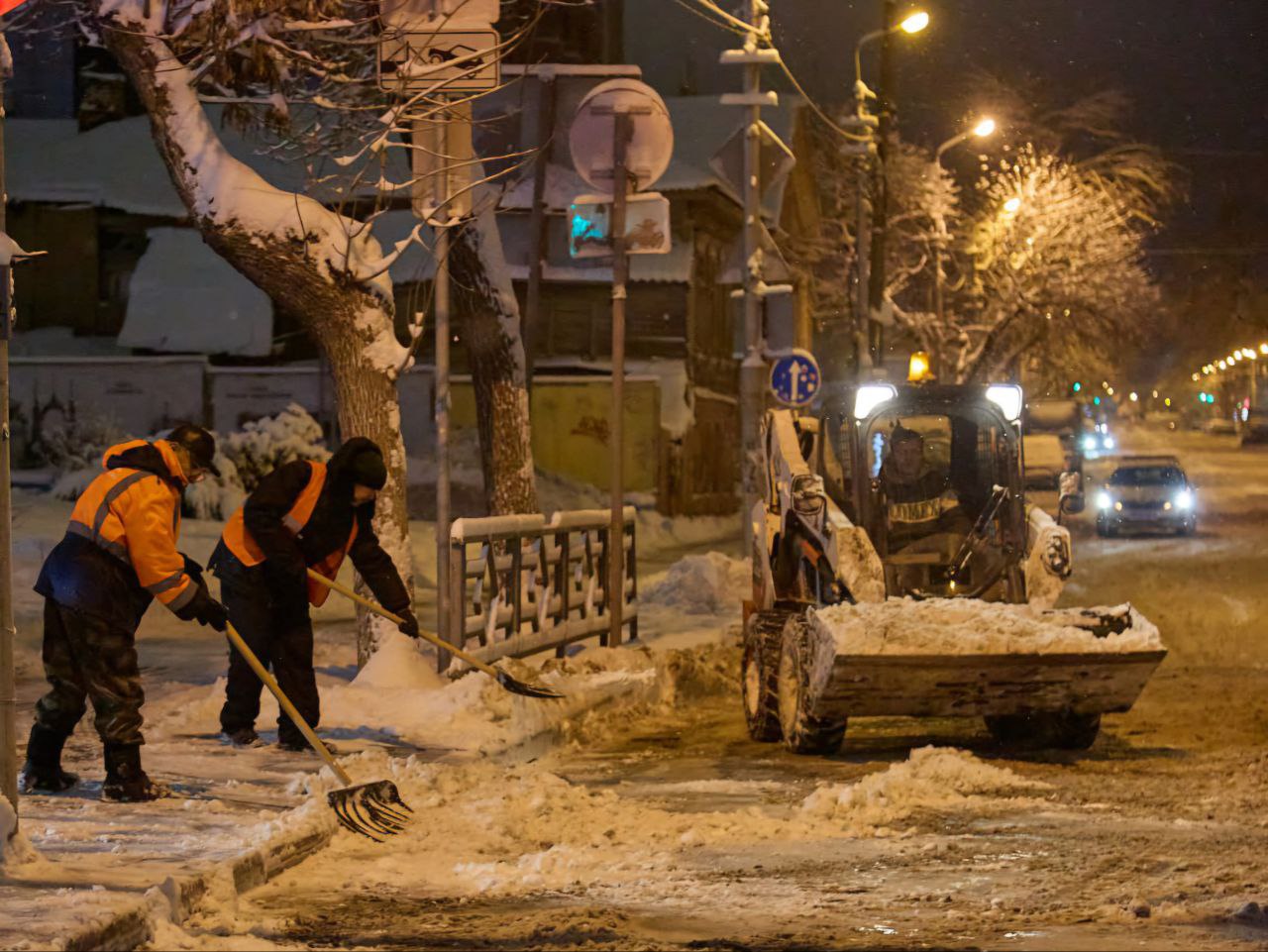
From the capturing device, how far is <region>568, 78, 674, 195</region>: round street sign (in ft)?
48.4

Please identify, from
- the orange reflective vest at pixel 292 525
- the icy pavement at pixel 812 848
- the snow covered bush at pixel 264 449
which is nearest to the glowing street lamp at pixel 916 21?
the snow covered bush at pixel 264 449

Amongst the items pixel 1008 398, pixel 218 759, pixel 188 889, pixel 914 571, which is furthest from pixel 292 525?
pixel 1008 398

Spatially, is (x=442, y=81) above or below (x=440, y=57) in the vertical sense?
below

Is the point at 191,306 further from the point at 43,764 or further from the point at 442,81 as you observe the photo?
the point at 43,764

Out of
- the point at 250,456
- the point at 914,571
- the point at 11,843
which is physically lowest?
the point at 11,843

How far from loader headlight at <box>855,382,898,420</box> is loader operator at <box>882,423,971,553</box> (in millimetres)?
226

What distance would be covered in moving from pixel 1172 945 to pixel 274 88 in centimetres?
1026

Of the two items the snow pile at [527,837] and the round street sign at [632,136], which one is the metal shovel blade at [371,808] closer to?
the snow pile at [527,837]

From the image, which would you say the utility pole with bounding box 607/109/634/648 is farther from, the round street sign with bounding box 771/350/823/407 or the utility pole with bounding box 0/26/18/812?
the utility pole with bounding box 0/26/18/812

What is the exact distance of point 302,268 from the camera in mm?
12977

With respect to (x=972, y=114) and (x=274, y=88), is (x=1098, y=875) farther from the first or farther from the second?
(x=972, y=114)

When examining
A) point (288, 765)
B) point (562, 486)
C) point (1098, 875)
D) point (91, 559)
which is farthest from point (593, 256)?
point (562, 486)

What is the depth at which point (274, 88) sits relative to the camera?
14102 millimetres

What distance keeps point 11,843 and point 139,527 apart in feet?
6.57
